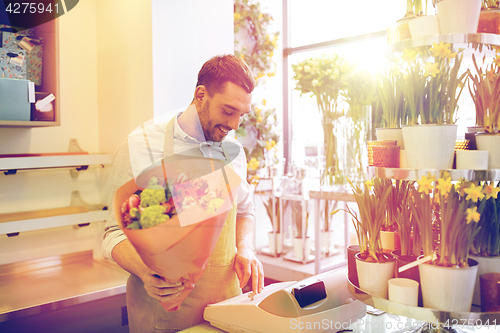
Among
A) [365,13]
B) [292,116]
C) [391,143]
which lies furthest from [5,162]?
[365,13]

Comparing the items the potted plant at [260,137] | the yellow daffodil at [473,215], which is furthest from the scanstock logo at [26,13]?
the yellow daffodil at [473,215]

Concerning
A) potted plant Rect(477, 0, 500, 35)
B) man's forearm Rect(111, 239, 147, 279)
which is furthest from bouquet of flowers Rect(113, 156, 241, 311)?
potted plant Rect(477, 0, 500, 35)

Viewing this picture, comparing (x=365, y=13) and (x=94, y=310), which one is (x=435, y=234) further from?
(x=365, y=13)

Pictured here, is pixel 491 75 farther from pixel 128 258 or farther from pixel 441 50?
pixel 128 258

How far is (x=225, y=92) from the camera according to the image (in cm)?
131

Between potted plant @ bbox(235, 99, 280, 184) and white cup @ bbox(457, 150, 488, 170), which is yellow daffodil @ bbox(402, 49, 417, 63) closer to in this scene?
white cup @ bbox(457, 150, 488, 170)

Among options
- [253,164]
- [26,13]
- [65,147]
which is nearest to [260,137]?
[253,164]

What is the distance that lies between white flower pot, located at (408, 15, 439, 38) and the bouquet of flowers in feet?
2.25

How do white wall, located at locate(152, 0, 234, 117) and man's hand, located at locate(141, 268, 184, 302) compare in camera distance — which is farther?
white wall, located at locate(152, 0, 234, 117)

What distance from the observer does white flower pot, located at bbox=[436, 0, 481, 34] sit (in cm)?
95

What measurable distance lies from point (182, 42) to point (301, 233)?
1.59 meters

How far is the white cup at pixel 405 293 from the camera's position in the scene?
875 millimetres

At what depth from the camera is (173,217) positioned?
2.13 ft

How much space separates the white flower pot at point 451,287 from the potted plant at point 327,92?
1.77 metres
